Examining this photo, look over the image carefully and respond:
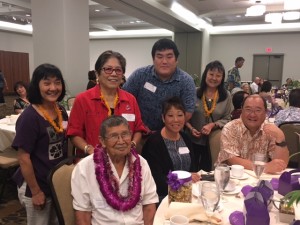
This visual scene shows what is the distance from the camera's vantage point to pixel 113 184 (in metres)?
1.68

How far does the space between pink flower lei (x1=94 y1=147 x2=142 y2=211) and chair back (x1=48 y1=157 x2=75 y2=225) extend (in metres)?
0.18

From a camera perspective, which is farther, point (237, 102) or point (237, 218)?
point (237, 102)

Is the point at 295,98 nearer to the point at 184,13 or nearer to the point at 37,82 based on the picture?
the point at 37,82

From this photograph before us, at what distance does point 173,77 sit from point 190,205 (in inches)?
61.6

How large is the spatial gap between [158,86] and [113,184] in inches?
49.5

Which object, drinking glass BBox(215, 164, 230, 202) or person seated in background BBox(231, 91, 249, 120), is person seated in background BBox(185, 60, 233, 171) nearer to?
person seated in background BBox(231, 91, 249, 120)

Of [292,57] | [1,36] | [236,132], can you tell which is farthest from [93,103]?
[1,36]

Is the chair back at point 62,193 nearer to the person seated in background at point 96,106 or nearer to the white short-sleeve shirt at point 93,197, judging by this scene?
the white short-sleeve shirt at point 93,197

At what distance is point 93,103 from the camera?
6.97 feet

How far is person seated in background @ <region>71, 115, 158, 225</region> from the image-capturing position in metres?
1.64

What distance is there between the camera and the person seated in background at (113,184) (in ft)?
5.39

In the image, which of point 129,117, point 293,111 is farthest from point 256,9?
point 129,117

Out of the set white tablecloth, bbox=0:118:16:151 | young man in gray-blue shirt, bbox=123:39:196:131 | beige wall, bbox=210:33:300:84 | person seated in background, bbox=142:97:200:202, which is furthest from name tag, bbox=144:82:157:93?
beige wall, bbox=210:33:300:84

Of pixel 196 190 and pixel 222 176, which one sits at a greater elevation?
pixel 222 176
